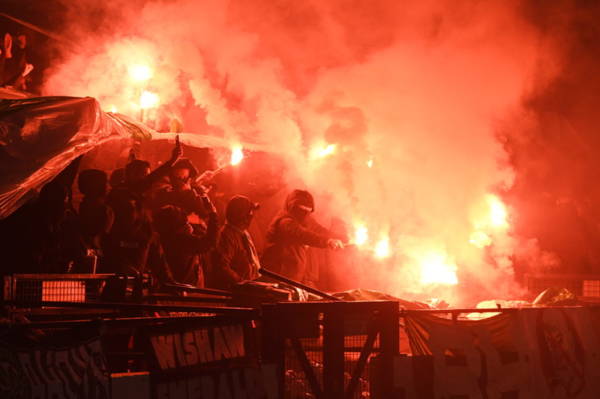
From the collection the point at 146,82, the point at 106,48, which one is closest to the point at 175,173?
the point at 146,82

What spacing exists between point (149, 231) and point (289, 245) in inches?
153

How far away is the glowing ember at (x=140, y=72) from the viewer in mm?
13677

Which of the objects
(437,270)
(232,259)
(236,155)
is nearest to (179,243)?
(232,259)

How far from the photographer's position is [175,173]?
10766mm

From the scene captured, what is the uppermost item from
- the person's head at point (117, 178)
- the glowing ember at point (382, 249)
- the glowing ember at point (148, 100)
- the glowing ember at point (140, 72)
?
the glowing ember at point (140, 72)

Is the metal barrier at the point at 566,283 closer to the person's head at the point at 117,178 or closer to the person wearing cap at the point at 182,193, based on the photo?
the person wearing cap at the point at 182,193

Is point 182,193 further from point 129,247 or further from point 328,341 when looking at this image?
point 328,341

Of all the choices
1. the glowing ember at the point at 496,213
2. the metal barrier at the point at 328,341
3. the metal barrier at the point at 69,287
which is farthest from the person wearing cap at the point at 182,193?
the glowing ember at the point at 496,213

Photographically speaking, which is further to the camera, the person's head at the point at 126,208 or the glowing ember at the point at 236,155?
the glowing ember at the point at 236,155

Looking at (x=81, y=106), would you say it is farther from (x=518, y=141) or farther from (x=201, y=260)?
(x=518, y=141)

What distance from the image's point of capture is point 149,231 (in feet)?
30.7

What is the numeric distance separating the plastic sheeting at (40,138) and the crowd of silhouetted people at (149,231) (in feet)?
1.75

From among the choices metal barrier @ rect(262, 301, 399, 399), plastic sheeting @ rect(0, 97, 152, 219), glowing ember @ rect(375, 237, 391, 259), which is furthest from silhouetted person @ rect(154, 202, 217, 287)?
glowing ember @ rect(375, 237, 391, 259)

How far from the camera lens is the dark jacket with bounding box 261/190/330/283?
41.4ft
